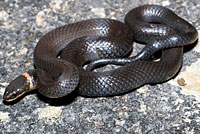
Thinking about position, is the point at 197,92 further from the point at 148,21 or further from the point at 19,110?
the point at 19,110

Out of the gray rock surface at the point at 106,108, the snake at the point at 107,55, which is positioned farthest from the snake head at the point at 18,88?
the gray rock surface at the point at 106,108

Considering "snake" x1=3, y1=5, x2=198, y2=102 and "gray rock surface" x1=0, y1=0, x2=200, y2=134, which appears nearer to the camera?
"gray rock surface" x1=0, y1=0, x2=200, y2=134

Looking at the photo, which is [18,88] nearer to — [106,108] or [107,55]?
[106,108]

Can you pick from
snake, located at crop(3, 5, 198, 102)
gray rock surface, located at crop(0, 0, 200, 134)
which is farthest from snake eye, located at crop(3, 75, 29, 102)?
gray rock surface, located at crop(0, 0, 200, 134)

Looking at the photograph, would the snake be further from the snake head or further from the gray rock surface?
the gray rock surface

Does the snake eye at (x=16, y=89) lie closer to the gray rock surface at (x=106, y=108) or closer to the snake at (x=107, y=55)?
the snake at (x=107, y=55)

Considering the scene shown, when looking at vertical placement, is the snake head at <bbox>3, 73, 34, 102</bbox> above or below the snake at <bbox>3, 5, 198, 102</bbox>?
below

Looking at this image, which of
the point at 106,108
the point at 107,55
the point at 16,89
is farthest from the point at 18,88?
Result: the point at 107,55

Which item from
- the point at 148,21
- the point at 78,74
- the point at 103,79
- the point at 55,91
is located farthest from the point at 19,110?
the point at 148,21
